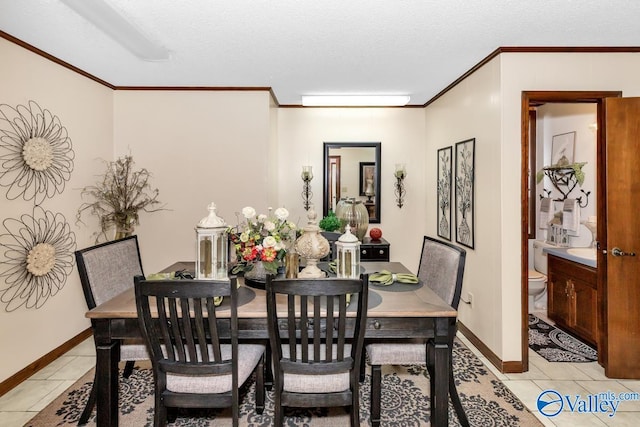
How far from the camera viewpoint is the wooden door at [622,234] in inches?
99.1

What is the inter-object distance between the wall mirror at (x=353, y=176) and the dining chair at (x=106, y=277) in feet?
8.19

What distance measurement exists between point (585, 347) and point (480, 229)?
1.39m

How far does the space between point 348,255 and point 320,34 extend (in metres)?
1.55

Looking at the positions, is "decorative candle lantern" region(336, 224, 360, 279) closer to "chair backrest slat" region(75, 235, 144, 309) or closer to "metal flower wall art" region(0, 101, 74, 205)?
"chair backrest slat" region(75, 235, 144, 309)

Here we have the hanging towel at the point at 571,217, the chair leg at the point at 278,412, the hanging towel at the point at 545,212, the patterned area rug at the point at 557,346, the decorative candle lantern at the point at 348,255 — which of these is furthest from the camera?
the hanging towel at the point at 545,212

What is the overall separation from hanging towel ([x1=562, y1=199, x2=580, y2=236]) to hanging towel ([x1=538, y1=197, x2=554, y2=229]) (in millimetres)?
258

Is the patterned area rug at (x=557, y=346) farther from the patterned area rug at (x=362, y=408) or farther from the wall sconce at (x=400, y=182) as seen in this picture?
the wall sconce at (x=400, y=182)

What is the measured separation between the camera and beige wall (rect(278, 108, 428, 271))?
4.40m

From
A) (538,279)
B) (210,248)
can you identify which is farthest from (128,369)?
(538,279)

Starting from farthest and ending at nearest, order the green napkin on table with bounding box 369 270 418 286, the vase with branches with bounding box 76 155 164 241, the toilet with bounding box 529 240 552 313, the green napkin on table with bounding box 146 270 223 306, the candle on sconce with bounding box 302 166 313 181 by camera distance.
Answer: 1. the candle on sconce with bounding box 302 166 313 181
2. the toilet with bounding box 529 240 552 313
3. the vase with branches with bounding box 76 155 164 241
4. the green napkin on table with bounding box 369 270 418 286
5. the green napkin on table with bounding box 146 270 223 306

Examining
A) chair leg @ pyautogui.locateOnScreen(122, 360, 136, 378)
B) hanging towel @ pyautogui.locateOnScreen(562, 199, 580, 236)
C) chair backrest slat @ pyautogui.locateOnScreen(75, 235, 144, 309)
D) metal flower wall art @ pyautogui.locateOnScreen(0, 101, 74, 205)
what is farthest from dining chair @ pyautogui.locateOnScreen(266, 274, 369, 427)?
hanging towel @ pyautogui.locateOnScreen(562, 199, 580, 236)

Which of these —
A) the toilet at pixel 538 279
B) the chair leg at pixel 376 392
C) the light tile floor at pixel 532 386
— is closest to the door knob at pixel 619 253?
the light tile floor at pixel 532 386

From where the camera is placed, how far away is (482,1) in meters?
2.04

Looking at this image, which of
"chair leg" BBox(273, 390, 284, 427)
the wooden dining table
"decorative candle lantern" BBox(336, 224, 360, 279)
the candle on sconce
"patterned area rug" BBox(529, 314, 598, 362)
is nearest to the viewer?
"chair leg" BBox(273, 390, 284, 427)
